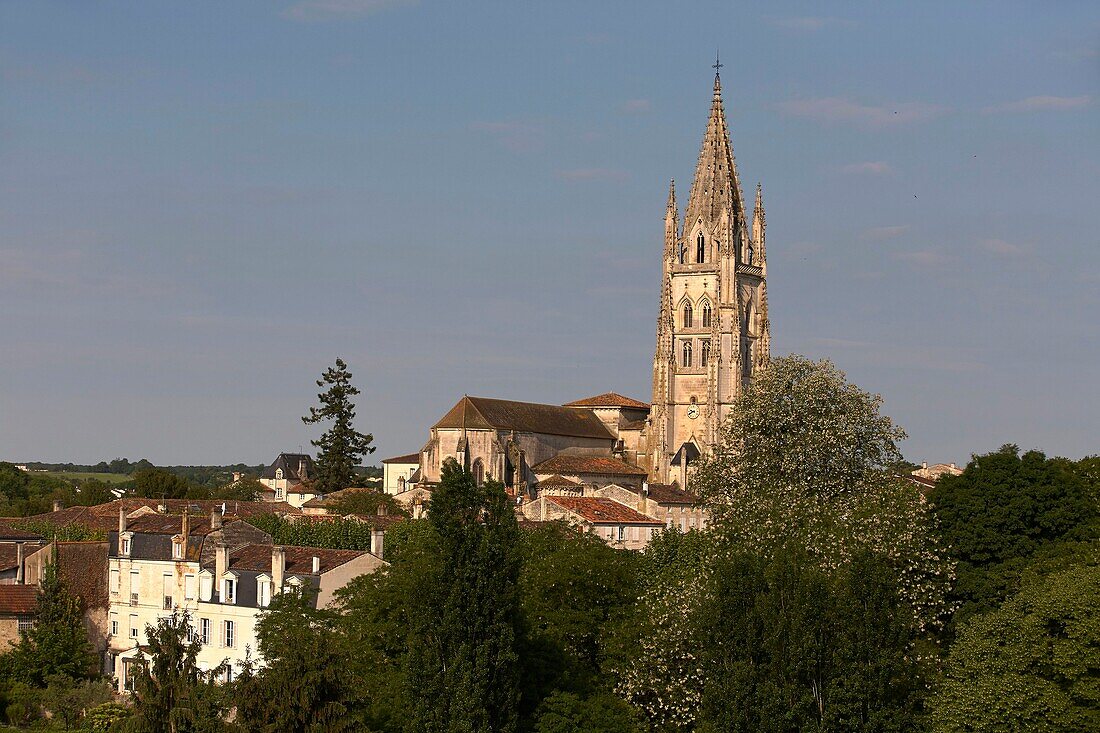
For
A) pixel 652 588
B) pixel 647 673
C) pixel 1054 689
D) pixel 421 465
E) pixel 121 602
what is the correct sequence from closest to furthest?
pixel 1054 689 < pixel 647 673 < pixel 652 588 < pixel 121 602 < pixel 421 465

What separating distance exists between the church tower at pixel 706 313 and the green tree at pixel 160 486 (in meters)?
36.5

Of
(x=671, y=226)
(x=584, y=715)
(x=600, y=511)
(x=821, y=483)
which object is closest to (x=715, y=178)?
(x=671, y=226)

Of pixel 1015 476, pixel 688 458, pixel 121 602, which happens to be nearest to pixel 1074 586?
pixel 1015 476

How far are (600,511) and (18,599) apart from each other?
29.6 m

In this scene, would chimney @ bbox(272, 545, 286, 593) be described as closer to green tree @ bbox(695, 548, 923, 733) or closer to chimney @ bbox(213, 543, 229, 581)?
chimney @ bbox(213, 543, 229, 581)

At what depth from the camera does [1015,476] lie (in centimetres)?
5003

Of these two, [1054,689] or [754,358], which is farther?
[754,358]

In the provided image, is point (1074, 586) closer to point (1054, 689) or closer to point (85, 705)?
point (1054, 689)

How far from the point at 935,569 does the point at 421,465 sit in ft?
273

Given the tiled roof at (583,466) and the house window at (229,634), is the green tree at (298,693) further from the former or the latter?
the tiled roof at (583,466)

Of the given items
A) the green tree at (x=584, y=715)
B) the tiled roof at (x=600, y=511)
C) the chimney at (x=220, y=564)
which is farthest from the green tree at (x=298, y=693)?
the tiled roof at (x=600, y=511)

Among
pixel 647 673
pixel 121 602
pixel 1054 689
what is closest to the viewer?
pixel 1054 689

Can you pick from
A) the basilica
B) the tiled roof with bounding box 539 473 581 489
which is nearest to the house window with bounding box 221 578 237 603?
the tiled roof with bounding box 539 473 581 489

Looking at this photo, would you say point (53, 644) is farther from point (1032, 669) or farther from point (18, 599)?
point (1032, 669)
